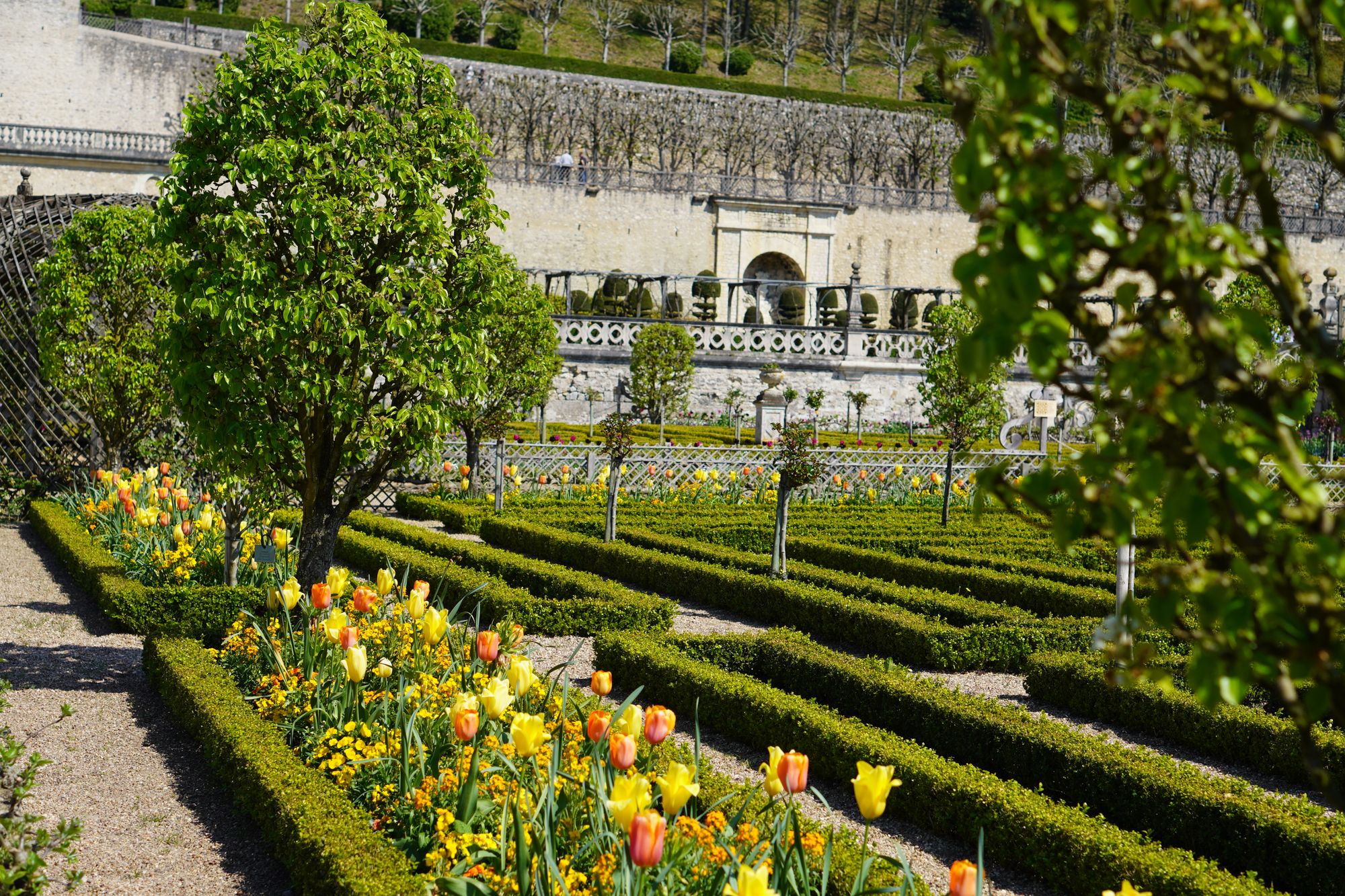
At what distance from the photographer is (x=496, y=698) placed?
3.94m

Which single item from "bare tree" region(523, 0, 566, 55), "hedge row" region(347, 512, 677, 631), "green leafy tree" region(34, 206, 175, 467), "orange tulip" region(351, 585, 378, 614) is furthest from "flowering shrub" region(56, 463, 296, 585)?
"bare tree" region(523, 0, 566, 55)

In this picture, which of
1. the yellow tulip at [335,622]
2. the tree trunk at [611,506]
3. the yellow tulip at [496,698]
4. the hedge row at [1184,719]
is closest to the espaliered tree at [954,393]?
the tree trunk at [611,506]

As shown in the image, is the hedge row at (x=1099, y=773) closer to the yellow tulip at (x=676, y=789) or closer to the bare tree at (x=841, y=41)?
the yellow tulip at (x=676, y=789)

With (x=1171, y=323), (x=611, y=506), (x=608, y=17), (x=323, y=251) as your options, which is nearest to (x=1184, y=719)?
(x=323, y=251)

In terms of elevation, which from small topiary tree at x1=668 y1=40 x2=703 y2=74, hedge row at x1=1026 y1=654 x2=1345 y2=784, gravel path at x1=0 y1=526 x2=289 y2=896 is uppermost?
small topiary tree at x1=668 y1=40 x2=703 y2=74

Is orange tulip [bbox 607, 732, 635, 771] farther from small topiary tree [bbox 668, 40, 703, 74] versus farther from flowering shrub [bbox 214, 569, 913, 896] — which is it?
small topiary tree [bbox 668, 40, 703, 74]

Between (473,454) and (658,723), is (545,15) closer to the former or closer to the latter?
(473,454)

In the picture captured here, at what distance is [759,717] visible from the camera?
6137mm

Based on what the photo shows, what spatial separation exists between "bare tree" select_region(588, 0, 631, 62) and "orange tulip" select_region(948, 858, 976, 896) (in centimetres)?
5233

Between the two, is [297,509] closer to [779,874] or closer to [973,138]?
[779,874]

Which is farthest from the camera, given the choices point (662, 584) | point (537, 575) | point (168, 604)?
point (662, 584)

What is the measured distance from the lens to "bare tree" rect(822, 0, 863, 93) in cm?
5628

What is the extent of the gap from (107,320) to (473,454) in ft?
15.1

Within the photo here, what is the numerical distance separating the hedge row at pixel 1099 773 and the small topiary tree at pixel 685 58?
1896 inches
